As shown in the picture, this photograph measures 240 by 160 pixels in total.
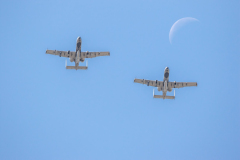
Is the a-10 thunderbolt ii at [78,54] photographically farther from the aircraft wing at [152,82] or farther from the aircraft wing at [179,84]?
the aircraft wing at [179,84]

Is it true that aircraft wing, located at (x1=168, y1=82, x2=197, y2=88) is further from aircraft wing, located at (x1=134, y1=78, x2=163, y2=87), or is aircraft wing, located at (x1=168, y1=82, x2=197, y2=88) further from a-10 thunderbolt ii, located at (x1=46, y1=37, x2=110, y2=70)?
a-10 thunderbolt ii, located at (x1=46, y1=37, x2=110, y2=70)

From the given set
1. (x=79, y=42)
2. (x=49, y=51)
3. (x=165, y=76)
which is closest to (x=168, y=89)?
(x=165, y=76)

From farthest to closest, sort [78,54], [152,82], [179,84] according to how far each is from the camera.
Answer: [179,84] → [152,82] → [78,54]

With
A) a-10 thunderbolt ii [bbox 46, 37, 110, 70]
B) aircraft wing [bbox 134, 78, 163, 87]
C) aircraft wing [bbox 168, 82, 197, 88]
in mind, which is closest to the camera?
a-10 thunderbolt ii [bbox 46, 37, 110, 70]

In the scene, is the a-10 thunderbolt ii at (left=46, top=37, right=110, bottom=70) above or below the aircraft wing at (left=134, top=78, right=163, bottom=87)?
above

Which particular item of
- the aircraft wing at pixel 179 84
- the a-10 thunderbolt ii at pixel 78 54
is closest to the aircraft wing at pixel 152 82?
the aircraft wing at pixel 179 84

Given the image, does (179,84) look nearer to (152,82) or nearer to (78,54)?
(152,82)

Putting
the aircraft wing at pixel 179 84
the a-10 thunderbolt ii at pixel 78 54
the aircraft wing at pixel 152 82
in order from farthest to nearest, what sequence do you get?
the aircraft wing at pixel 179 84 < the aircraft wing at pixel 152 82 < the a-10 thunderbolt ii at pixel 78 54

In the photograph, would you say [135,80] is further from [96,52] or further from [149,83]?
[96,52]

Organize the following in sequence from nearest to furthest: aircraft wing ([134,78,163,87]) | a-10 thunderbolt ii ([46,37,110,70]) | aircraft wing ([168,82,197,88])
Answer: a-10 thunderbolt ii ([46,37,110,70]), aircraft wing ([134,78,163,87]), aircraft wing ([168,82,197,88])

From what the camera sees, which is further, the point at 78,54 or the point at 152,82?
the point at 152,82

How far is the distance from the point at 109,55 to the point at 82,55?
26.9 ft

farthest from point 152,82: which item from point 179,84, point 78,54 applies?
point 78,54

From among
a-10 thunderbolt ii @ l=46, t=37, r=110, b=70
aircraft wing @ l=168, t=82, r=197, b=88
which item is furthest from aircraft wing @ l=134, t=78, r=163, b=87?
a-10 thunderbolt ii @ l=46, t=37, r=110, b=70
